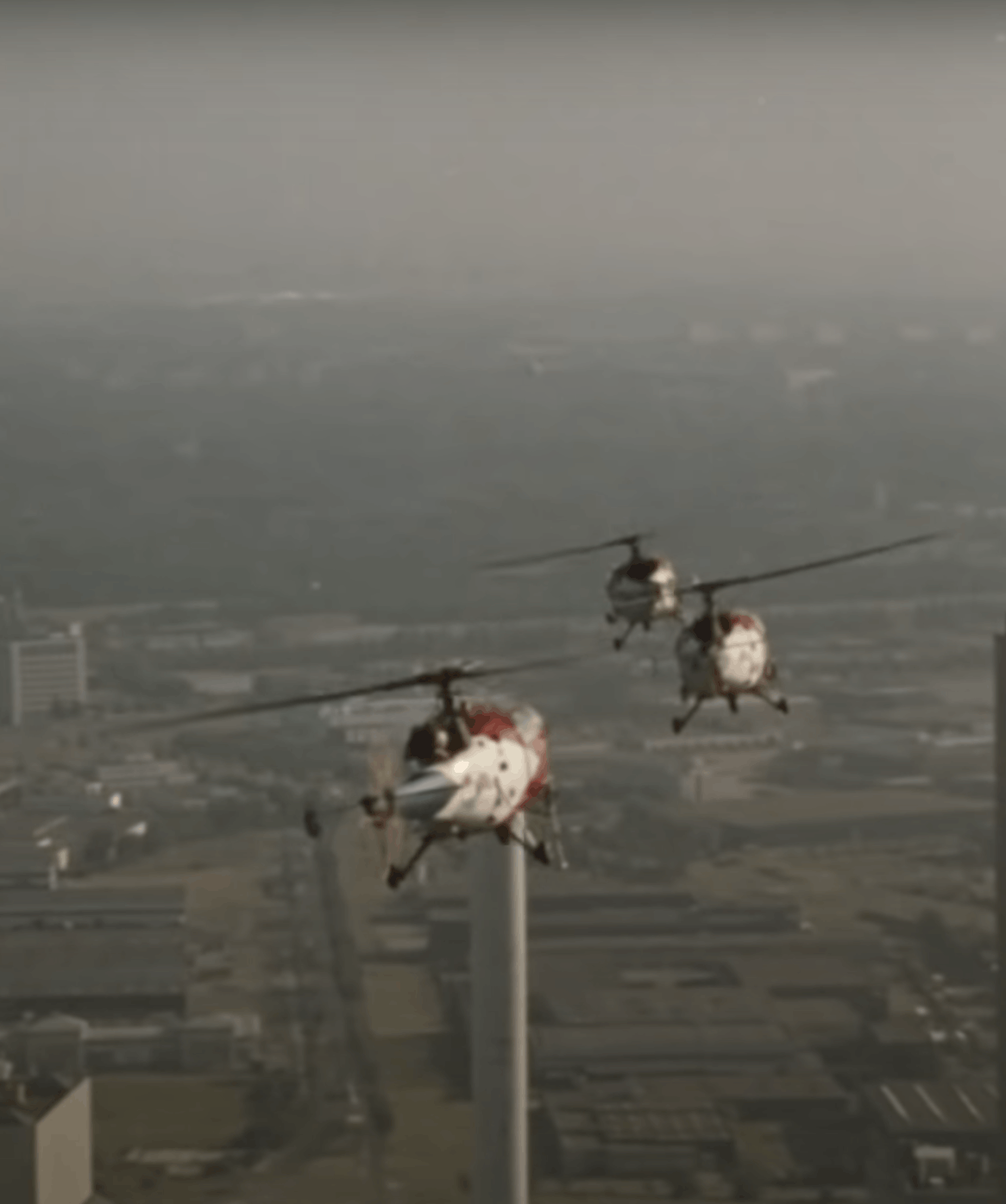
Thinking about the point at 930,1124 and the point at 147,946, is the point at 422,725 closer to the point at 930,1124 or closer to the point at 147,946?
the point at 147,946

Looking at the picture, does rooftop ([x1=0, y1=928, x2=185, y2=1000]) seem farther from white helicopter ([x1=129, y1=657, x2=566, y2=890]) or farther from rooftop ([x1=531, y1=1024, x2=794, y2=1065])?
white helicopter ([x1=129, y1=657, x2=566, y2=890])

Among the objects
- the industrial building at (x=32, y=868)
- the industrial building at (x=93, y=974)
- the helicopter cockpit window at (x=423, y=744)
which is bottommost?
the industrial building at (x=93, y=974)

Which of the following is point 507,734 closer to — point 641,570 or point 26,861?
point 641,570

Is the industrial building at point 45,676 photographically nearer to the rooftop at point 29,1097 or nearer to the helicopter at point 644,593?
Answer: the rooftop at point 29,1097

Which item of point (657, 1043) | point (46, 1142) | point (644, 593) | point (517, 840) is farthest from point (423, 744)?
point (657, 1043)

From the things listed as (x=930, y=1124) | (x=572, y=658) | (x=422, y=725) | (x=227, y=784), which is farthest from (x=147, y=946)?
(x=422, y=725)

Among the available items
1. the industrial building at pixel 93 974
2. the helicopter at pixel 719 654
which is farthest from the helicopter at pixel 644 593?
the industrial building at pixel 93 974

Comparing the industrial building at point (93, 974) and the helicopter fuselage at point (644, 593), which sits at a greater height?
the helicopter fuselage at point (644, 593)
